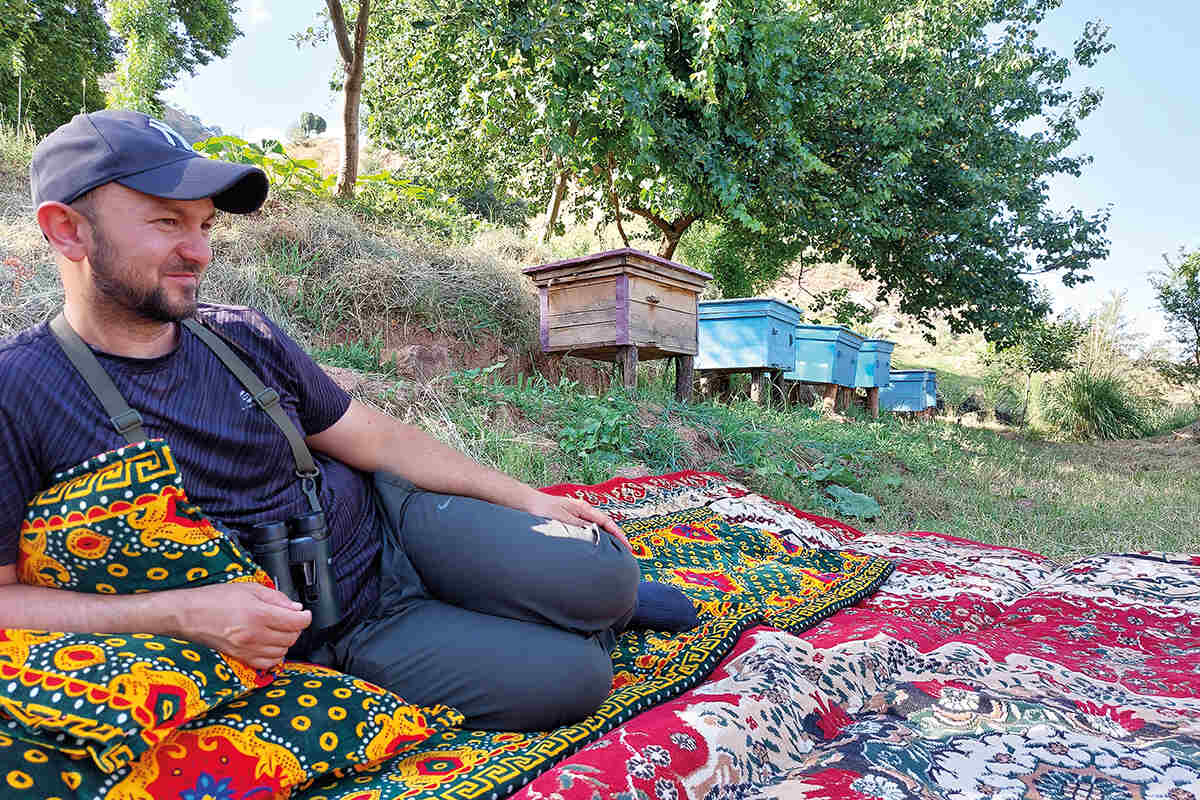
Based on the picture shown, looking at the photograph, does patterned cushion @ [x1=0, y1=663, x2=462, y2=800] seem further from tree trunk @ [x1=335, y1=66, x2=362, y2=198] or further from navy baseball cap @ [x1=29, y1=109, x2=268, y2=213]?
tree trunk @ [x1=335, y1=66, x2=362, y2=198]

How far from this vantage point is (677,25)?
6879 millimetres

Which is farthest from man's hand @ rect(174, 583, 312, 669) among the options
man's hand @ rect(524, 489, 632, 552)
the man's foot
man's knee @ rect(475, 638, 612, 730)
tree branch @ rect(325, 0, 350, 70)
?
tree branch @ rect(325, 0, 350, 70)

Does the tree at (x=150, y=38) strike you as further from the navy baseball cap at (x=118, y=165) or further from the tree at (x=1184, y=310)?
the tree at (x=1184, y=310)

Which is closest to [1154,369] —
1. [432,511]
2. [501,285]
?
[501,285]

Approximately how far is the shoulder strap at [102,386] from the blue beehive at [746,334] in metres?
6.55

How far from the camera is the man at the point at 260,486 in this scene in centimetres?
114

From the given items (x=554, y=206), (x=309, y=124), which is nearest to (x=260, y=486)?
(x=554, y=206)

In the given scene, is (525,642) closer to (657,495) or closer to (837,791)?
(837,791)

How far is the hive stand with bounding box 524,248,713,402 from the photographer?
18.1 feet

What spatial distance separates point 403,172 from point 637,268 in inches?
268

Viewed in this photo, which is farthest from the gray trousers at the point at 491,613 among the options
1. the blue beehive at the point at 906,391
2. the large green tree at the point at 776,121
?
the blue beehive at the point at 906,391

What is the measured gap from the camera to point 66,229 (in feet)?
4.02

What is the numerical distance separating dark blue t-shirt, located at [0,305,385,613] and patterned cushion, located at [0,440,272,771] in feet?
0.21

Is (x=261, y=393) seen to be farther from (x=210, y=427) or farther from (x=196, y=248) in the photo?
(x=196, y=248)
